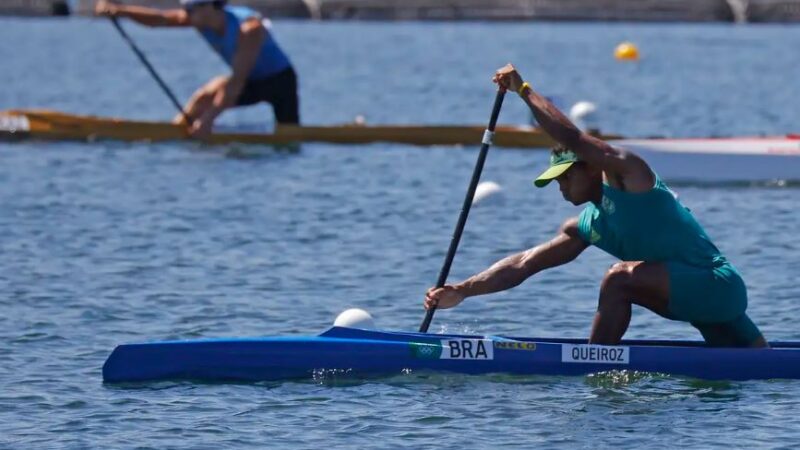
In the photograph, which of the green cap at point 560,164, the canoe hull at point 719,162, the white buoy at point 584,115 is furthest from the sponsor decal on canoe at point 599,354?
the white buoy at point 584,115

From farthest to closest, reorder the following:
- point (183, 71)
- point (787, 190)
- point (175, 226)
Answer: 1. point (183, 71)
2. point (787, 190)
3. point (175, 226)

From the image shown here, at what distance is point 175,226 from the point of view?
16.2 m

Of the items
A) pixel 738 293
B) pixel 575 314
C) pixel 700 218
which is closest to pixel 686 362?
pixel 738 293

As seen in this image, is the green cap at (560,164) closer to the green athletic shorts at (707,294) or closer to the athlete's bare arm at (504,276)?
the athlete's bare arm at (504,276)

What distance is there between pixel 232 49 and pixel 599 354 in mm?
10686

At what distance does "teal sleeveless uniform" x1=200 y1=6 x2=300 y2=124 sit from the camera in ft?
65.0

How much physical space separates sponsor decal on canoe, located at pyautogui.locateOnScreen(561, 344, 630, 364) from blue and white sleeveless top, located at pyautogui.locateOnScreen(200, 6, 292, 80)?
413 inches

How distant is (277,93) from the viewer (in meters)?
20.4

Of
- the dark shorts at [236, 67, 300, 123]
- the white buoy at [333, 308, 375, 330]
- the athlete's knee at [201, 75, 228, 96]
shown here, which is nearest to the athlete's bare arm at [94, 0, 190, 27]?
the athlete's knee at [201, 75, 228, 96]

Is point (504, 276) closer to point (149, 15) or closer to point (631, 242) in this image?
point (631, 242)

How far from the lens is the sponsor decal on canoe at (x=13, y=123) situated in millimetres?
21766

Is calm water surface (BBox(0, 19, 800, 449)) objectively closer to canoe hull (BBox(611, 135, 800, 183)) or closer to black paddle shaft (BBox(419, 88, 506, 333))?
canoe hull (BBox(611, 135, 800, 183))

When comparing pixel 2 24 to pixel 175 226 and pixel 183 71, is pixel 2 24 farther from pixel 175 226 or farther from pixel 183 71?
pixel 175 226

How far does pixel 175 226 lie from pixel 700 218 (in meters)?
4.89
